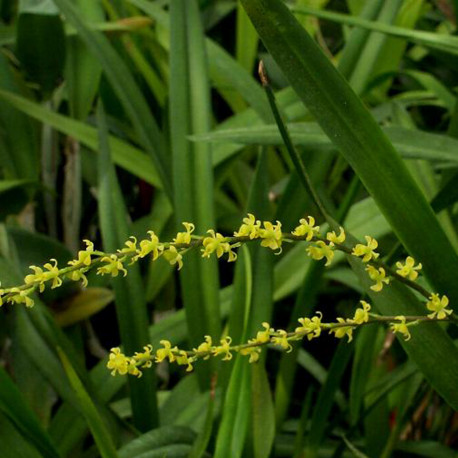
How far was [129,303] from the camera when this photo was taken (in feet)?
2.32

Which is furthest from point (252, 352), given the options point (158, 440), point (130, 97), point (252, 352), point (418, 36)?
point (130, 97)

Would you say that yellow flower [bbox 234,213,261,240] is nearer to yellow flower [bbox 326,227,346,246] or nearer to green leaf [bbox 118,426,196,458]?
yellow flower [bbox 326,227,346,246]

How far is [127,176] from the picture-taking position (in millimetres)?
1098

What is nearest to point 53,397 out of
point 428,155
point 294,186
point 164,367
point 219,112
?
point 164,367

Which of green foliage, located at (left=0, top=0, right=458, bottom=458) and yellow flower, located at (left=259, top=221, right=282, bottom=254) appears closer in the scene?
yellow flower, located at (left=259, top=221, right=282, bottom=254)

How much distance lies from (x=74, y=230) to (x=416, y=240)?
1.87ft

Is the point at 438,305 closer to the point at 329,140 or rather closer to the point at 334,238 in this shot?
the point at 334,238

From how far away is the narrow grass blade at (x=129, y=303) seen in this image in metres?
0.68

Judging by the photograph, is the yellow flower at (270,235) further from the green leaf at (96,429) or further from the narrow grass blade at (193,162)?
the narrow grass blade at (193,162)

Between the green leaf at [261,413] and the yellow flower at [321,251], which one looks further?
the green leaf at [261,413]

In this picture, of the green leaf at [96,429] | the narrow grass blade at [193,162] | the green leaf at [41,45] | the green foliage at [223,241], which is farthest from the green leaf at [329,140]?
the green leaf at [41,45]

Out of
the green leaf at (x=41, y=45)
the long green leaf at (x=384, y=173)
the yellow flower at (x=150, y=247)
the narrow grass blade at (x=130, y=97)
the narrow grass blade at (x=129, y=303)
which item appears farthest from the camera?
the green leaf at (x=41, y=45)

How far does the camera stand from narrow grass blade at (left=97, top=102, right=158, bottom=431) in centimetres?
68

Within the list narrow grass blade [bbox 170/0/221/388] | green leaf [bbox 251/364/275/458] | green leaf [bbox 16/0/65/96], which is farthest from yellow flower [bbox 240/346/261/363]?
green leaf [bbox 16/0/65/96]
